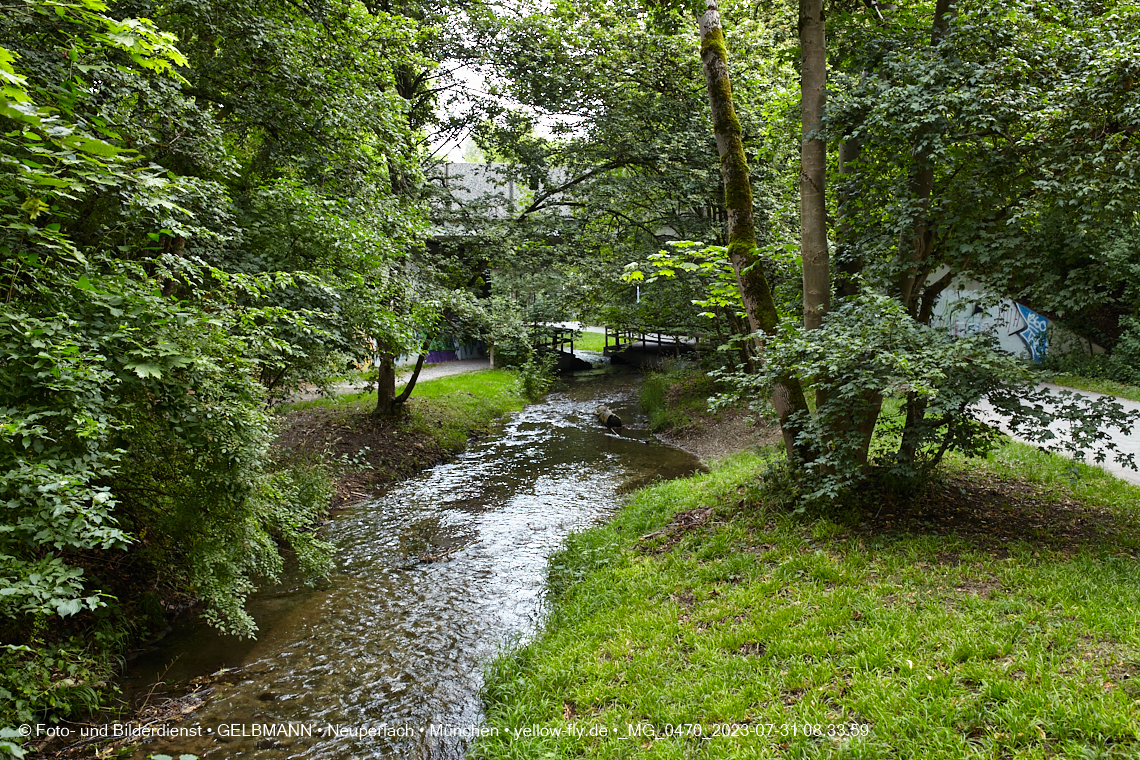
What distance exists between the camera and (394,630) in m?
5.52

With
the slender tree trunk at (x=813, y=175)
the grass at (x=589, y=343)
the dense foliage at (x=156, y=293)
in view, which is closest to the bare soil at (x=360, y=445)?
the dense foliage at (x=156, y=293)

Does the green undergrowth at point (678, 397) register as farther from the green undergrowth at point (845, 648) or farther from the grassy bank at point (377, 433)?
the green undergrowth at point (845, 648)

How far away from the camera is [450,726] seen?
4234 millimetres

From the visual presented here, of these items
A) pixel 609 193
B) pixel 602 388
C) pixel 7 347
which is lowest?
pixel 602 388

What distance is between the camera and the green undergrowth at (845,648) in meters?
2.85

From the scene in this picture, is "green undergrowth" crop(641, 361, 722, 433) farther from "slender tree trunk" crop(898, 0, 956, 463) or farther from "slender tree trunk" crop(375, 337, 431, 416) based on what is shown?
"slender tree trunk" crop(898, 0, 956, 463)

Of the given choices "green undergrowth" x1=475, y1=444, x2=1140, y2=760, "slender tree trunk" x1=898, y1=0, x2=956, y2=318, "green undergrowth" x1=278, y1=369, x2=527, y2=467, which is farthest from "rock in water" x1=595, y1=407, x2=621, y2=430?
"slender tree trunk" x1=898, y1=0, x2=956, y2=318

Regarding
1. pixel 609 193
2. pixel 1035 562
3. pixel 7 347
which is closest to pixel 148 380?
pixel 7 347

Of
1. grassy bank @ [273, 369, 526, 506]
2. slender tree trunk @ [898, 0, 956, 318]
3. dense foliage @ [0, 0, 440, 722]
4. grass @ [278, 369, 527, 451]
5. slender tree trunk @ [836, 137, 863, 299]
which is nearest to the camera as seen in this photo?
dense foliage @ [0, 0, 440, 722]

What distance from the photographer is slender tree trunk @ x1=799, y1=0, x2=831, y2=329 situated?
18.8 ft

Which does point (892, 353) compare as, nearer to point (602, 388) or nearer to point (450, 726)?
point (450, 726)

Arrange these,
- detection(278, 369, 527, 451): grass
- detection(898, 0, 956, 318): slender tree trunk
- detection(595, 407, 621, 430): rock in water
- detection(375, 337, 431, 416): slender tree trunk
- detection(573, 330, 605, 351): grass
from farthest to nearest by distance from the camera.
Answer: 1. detection(573, 330, 605, 351): grass
2. detection(595, 407, 621, 430): rock in water
3. detection(375, 337, 431, 416): slender tree trunk
4. detection(278, 369, 527, 451): grass
5. detection(898, 0, 956, 318): slender tree trunk

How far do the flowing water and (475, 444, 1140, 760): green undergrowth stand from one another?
522 millimetres

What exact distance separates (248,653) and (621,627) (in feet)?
11.0
